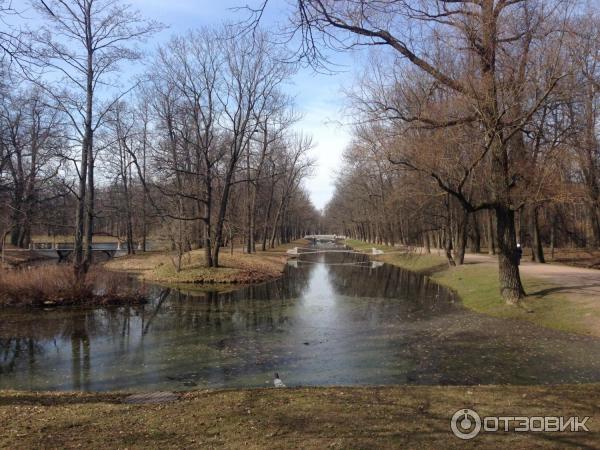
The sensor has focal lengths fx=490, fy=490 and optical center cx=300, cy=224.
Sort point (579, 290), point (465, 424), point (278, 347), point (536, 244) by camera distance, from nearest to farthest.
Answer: point (465, 424) → point (278, 347) → point (579, 290) → point (536, 244)

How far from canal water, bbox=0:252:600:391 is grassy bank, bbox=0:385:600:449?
6.60 feet

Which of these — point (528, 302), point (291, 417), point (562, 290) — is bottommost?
point (528, 302)

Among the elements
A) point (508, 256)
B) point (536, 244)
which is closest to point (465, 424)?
point (508, 256)

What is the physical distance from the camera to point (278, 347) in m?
11.4

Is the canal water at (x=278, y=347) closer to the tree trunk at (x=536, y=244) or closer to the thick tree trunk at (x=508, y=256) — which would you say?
the thick tree trunk at (x=508, y=256)

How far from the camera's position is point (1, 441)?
4434mm

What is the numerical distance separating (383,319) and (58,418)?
37.9 ft

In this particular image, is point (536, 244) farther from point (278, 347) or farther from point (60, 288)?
point (60, 288)

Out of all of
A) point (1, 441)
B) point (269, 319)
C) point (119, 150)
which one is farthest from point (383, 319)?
point (119, 150)

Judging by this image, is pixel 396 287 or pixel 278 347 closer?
pixel 278 347

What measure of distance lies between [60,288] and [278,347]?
10001 mm

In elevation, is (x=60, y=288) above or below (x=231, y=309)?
above

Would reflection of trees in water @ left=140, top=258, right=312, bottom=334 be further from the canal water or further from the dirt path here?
the dirt path

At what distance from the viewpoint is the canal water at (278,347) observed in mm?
8852
